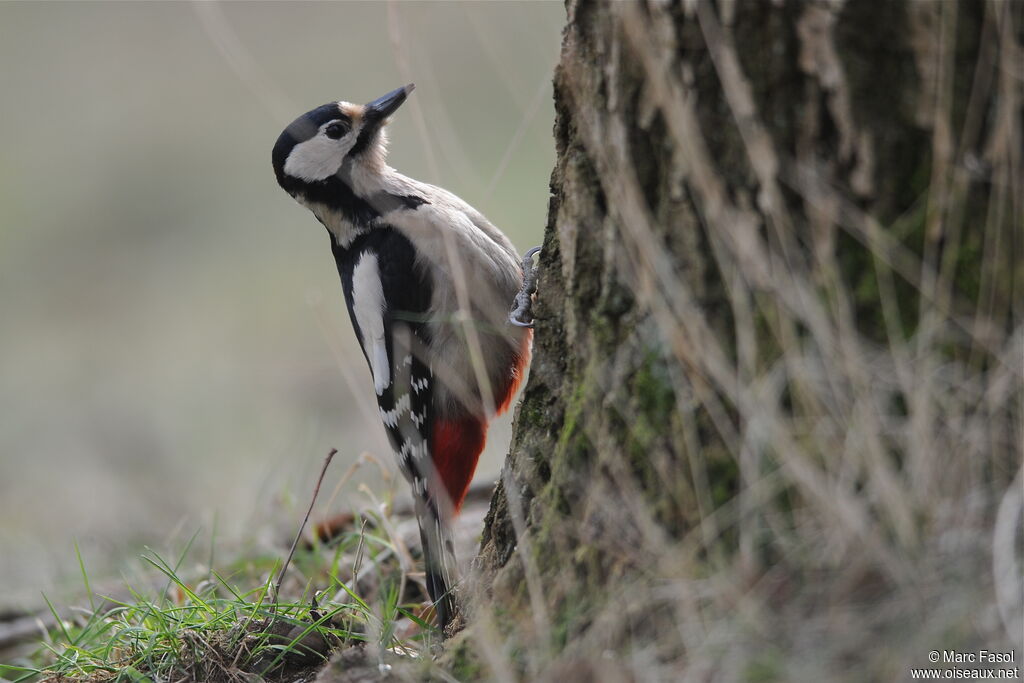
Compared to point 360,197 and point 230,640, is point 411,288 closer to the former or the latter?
point 360,197

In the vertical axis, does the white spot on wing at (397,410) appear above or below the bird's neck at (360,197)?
below

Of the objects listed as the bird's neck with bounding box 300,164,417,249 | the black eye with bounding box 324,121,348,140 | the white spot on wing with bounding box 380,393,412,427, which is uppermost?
the black eye with bounding box 324,121,348,140

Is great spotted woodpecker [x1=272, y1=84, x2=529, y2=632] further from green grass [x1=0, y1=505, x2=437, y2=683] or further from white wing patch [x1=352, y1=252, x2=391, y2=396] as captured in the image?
green grass [x1=0, y1=505, x2=437, y2=683]

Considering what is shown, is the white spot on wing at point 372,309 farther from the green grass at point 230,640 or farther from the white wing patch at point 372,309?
the green grass at point 230,640

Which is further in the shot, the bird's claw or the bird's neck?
the bird's neck

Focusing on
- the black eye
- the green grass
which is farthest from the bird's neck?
the green grass

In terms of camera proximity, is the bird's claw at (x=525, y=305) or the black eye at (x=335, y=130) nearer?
the bird's claw at (x=525, y=305)

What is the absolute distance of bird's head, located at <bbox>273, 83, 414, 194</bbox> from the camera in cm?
379

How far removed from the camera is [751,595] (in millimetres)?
1763

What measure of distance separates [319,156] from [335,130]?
108mm

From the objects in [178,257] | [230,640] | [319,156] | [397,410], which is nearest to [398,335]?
[397,410]

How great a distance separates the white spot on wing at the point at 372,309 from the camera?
3.73m

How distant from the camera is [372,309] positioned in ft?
12.4

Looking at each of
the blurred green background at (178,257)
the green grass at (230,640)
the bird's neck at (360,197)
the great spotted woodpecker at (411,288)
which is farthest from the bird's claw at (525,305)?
the green grass at (230,640)
